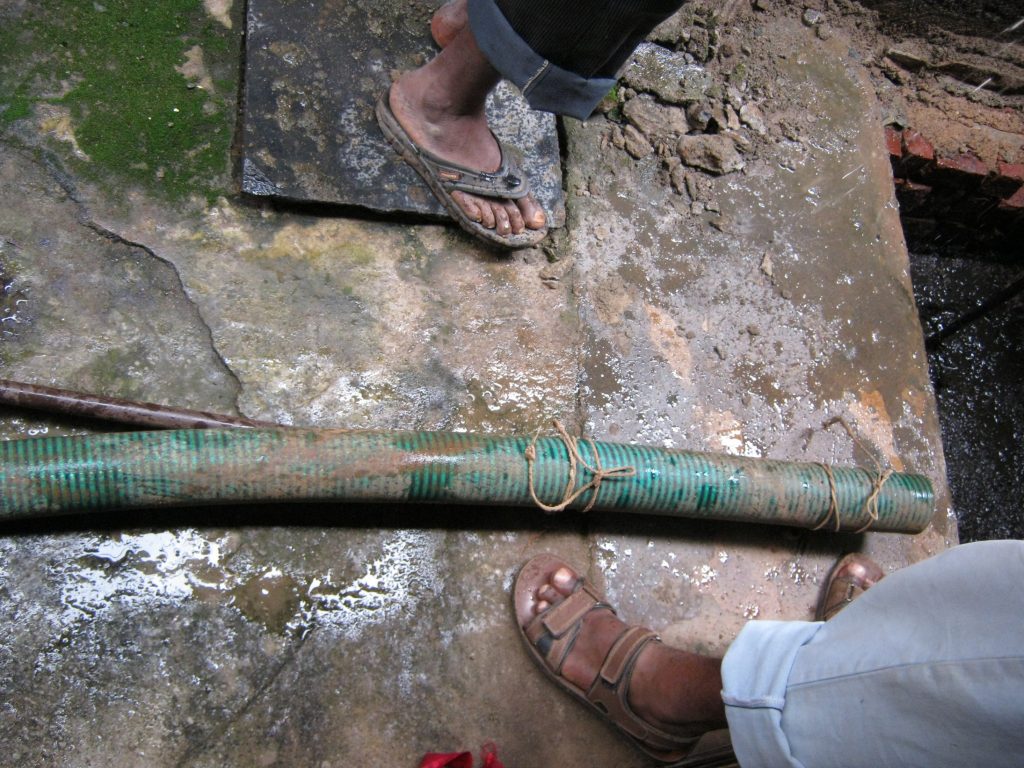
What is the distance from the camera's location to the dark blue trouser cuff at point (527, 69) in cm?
177

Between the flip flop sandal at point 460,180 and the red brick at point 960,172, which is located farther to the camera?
the red brick at point 960,172

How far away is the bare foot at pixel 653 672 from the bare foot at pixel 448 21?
5.60ft

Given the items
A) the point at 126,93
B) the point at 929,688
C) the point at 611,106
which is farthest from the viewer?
the point at 611,106

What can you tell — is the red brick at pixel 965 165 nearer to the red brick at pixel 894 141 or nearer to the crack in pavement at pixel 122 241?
the red brick at pixel 894 141

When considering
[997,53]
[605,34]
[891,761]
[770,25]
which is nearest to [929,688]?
[891,761]

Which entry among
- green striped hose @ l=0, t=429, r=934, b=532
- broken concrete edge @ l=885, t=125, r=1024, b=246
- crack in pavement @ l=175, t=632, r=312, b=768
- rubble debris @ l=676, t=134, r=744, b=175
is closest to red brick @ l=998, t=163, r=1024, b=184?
→ broken concrete edge @ l=885, t=125, r=1024, b=246

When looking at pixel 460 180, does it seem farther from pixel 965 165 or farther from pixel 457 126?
pixel 965 165

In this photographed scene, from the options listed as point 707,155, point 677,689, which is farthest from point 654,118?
point 677,689

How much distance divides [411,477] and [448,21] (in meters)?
1.54

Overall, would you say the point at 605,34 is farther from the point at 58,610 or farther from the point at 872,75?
the point at 872,75

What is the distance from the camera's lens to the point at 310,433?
5.52ft

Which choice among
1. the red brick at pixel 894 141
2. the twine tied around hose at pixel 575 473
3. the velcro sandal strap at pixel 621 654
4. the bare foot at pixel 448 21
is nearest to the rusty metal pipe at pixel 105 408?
the twine tied around hose at pixel 575 473

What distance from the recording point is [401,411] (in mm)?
1962

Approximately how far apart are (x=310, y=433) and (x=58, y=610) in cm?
65
